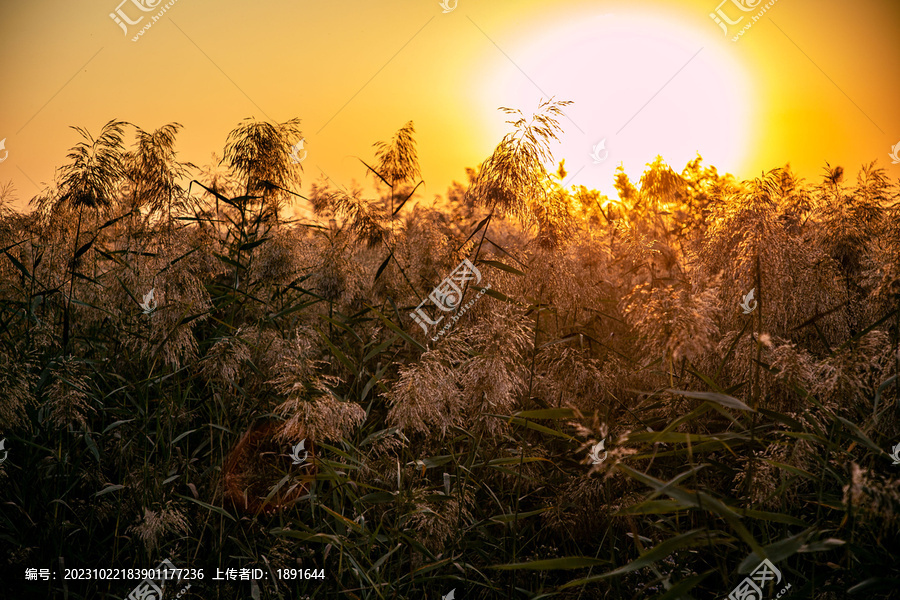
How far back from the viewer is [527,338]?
2.05 metres

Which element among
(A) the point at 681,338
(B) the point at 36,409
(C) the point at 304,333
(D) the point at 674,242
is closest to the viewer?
(A) the point at 681,338

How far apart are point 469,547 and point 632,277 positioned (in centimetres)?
231

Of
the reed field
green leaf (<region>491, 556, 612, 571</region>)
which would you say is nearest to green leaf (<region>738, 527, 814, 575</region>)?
the reed field

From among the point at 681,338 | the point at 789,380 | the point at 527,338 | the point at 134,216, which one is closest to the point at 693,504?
the point at 681,338

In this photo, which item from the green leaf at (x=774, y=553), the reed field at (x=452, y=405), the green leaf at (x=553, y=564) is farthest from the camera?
the reed field at (x=452, y=405)

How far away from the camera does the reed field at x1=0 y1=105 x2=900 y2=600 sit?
177cm

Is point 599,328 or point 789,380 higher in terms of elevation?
point 599,328

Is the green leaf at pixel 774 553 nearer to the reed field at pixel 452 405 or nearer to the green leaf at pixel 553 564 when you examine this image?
the reed field at pixel 452 405

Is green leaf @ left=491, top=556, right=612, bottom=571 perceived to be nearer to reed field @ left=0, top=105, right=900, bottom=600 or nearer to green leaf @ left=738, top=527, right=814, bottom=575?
reed field @ left=0, top=105, right=900, bottom=600

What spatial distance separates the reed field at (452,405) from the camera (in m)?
1.77

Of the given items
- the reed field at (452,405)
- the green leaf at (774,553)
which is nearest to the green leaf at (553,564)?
the reed field at (452,405)

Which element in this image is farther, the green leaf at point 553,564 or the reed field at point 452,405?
the reed field at point 452,405

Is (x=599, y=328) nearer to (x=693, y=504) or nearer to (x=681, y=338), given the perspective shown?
(x=681, y=338)

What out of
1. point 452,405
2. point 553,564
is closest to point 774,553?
point 553,564
